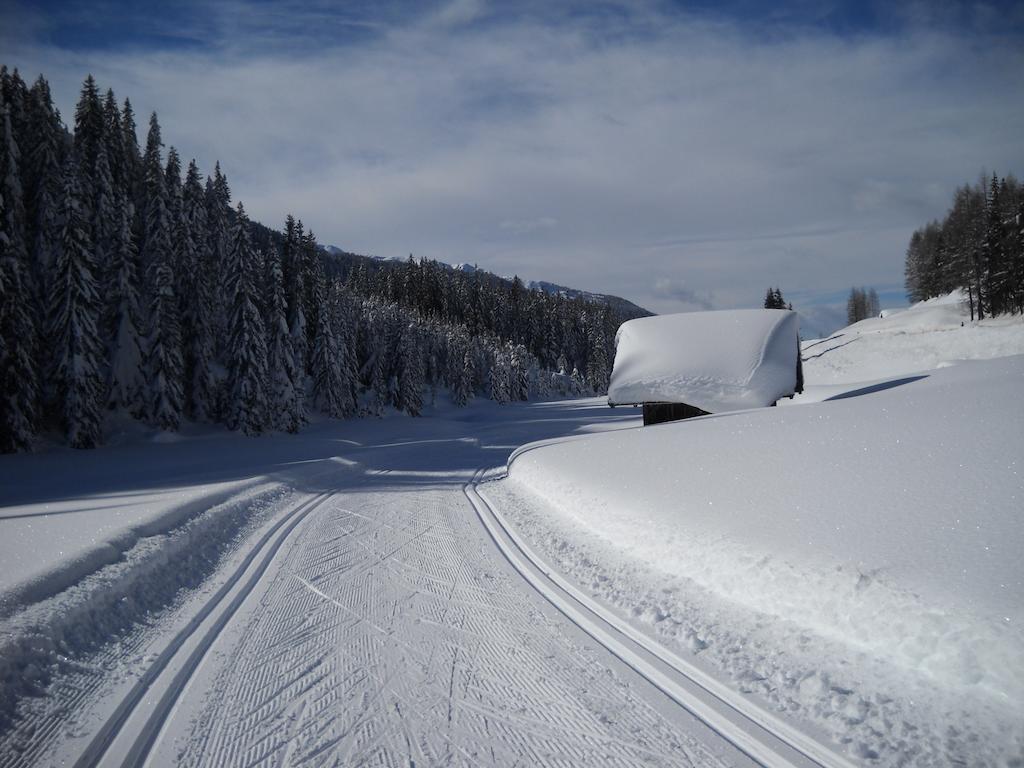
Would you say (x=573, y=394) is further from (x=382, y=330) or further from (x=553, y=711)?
(x=553, y=711)

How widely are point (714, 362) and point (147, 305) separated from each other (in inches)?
1336

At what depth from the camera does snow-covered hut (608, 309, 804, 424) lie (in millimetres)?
16234

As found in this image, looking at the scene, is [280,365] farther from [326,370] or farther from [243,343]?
[326,370]

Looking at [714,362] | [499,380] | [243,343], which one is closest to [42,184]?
[243,343]

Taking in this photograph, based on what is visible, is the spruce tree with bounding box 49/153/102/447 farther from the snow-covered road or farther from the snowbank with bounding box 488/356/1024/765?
the snowbank with bounding box 488/356/1024/765

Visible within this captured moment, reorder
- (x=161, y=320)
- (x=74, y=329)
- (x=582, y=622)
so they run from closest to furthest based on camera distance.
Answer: (x=582, y=622) < (x=74, y=329) < (x=161, y=320)

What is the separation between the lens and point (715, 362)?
16672 millimetres

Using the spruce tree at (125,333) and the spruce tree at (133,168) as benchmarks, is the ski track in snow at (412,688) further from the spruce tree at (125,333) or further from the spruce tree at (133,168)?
the spruce tree at (133,168)

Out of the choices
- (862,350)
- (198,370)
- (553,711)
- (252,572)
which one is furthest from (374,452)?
(862,350)

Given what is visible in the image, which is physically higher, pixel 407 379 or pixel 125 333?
pixel 125 333

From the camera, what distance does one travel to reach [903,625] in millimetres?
4305

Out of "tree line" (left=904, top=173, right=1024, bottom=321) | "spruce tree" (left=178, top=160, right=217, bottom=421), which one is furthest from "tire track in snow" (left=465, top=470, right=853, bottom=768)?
"tree line" (left=904, top=173, right=1024, bottom=321)

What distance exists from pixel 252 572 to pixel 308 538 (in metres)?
2.07

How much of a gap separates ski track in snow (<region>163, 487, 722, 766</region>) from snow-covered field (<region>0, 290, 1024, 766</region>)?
0.02 meters
